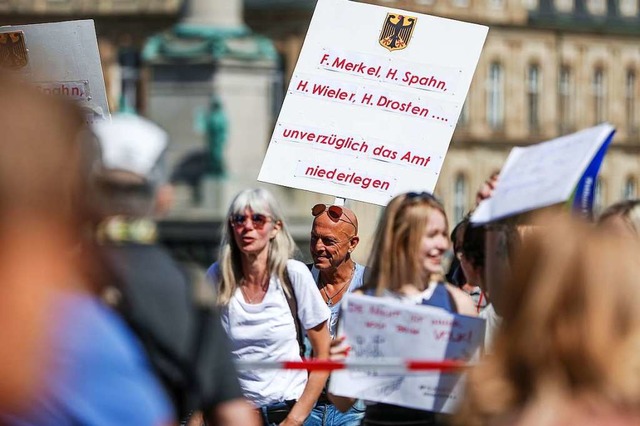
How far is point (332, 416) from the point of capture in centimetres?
861

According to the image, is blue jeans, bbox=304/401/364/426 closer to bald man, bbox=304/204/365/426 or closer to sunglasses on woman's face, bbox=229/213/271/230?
bald man, bbox=304/204/365/426

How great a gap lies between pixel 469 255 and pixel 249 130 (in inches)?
1196

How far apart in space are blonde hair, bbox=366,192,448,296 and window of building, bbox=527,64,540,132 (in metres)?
61.3

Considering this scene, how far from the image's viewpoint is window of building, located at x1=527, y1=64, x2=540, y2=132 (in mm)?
68250

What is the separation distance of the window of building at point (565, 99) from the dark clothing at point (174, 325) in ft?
210

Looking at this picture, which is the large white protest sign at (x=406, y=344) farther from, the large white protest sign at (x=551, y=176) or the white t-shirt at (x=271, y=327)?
the white t-shirt at (x=271, y=327)

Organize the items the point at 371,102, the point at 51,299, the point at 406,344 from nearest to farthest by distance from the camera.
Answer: the point at 51,299
the point at 406,344
the point at 371,102

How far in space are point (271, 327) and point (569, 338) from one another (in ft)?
12.9

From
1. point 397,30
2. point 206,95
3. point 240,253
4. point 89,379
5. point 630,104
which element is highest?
point 630,104

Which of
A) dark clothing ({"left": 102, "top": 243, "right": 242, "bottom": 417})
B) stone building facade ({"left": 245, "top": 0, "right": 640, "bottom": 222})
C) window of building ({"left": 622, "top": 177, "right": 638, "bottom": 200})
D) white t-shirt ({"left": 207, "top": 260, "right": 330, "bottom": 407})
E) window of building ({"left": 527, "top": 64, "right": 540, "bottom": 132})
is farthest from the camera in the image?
window of building ({"left": 622, "top": 177, "right": 638, "bottom": 200})

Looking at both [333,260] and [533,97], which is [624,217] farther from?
[533,97]

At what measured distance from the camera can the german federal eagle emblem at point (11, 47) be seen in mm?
8391

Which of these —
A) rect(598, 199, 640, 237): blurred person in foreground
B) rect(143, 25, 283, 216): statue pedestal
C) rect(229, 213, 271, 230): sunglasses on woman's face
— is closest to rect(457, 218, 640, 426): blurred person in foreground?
rect(598, 199, 640, 237): blurred person in foreground

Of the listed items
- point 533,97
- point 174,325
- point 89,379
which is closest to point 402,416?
point 174,325
